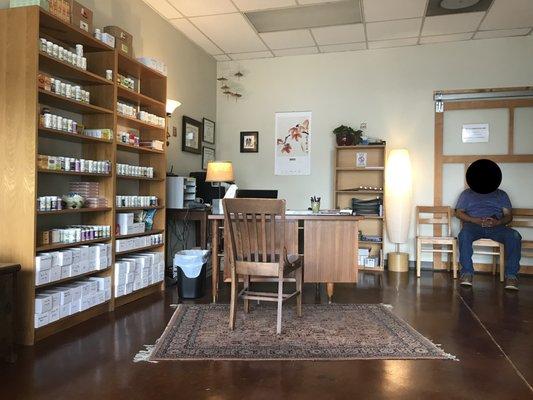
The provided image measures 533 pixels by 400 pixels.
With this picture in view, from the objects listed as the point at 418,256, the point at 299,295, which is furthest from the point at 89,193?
the point at 418,256

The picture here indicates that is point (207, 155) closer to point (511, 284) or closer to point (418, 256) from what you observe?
point (418, 256)

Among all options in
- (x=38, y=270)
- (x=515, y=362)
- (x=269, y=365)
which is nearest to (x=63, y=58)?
(x=38, y=270)

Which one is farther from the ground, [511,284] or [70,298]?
[70,298]

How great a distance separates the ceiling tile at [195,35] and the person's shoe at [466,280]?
4204mm

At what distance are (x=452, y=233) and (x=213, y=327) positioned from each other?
382 cm

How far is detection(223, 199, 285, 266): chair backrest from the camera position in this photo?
2715 mm

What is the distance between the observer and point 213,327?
9.32ft

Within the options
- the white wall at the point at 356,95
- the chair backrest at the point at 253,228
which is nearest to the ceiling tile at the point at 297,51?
the white wall at the point at 356,95

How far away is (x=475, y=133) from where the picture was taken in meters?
5.33

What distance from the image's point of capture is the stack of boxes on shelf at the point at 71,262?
2547 mm

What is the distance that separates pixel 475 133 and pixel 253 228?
3909mm

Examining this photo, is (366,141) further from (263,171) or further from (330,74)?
(263,171)

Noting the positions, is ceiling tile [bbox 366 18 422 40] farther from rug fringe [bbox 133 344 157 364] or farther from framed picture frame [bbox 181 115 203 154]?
rug fringe [bbox 133 344 157 364]

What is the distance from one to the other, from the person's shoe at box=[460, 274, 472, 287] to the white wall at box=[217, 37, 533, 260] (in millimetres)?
1278
